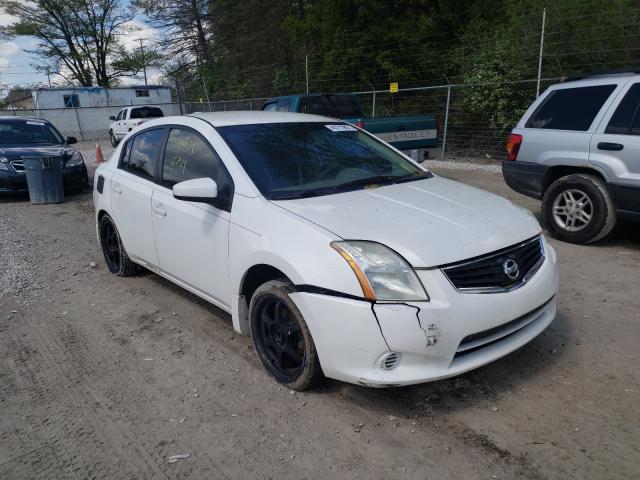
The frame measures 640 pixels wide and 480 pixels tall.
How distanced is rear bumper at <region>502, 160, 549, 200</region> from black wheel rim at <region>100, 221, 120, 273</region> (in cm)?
484

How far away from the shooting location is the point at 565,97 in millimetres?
5961

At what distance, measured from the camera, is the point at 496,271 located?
2.80 meters

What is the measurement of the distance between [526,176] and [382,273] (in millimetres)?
4379

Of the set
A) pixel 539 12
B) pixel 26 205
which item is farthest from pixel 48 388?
pixel 539 12

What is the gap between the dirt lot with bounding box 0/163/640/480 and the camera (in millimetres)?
2514

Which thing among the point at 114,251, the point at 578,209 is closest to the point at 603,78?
the point at 578,209

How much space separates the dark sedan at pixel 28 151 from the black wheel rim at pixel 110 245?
5161mm

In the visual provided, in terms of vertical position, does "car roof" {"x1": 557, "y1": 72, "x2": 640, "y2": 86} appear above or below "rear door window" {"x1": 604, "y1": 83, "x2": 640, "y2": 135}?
above

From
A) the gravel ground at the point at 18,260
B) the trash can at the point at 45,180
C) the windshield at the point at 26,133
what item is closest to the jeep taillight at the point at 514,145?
the gravel ground at the point at 18,260

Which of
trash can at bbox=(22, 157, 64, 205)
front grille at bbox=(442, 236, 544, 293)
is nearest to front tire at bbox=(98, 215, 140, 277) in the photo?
front grille at bbox=(442, 236, 544, 293)

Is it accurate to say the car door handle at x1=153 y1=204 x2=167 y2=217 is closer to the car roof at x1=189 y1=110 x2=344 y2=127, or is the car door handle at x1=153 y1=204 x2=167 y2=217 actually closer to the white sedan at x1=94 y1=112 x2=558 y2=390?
the white sedan at x1=94 y1=112 x2=558 y2=390

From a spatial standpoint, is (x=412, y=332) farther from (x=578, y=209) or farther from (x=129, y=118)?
(x=129, y=118)

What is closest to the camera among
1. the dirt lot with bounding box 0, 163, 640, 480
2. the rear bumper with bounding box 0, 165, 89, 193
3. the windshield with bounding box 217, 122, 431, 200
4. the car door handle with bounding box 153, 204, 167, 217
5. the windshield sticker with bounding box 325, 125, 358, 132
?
the dirt lot with bounding box 0, 163, 640, 480

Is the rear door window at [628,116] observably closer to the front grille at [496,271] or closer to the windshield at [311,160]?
the windshield at [311,160]
